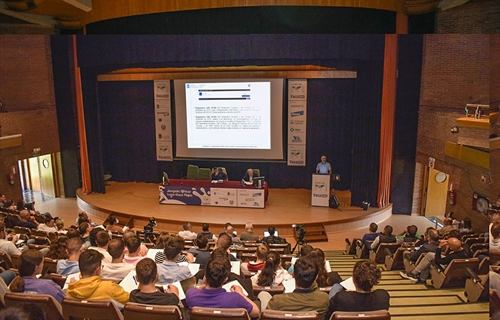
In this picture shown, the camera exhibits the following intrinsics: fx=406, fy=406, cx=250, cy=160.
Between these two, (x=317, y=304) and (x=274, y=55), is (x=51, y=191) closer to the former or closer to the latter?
(x=274, y=55)

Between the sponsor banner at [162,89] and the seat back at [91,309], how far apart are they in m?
10.7

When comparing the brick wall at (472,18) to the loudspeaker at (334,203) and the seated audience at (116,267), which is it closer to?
the seated audience at (116,267)

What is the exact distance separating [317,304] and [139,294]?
4.42ft

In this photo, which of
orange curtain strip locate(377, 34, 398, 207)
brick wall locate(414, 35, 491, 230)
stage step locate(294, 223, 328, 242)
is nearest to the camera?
brick wall locate(414, 35, 491, 230)

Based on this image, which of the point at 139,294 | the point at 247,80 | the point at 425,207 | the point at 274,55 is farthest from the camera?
the point at 247,80

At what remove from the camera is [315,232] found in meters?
9.64

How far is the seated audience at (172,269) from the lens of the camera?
3893 mm

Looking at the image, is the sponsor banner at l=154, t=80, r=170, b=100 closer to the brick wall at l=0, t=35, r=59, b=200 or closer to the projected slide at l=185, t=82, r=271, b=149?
the projected slide at l=185, t=82, r=271, b=149

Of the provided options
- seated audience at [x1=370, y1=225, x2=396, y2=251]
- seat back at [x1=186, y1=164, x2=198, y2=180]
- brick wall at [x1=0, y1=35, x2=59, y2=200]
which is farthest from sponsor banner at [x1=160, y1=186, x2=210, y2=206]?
seated audience at [x1=370, y1=225, x2=396, y2=251]

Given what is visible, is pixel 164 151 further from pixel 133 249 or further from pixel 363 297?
pixel 363 297

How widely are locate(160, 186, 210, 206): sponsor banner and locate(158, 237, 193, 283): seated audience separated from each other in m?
6.92

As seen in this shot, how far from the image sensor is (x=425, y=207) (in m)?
11.2

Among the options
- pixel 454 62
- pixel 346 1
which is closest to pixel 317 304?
pixel 346 1

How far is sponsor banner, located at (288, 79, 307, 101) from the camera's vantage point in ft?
40.5
